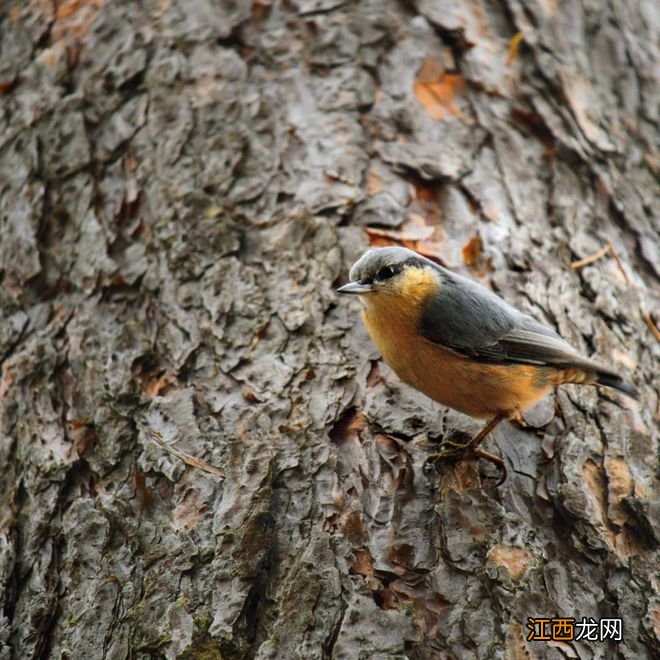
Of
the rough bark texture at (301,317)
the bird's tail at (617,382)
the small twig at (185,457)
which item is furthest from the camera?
the bird's tail at (617,382)

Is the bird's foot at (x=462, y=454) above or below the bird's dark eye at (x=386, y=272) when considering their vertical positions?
below

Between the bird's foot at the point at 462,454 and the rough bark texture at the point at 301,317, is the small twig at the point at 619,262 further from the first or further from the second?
the bird's foot at the point at 462,454

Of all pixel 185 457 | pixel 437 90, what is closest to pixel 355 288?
pixel 185 457

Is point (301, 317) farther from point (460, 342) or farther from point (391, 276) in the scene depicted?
point (460, 342)

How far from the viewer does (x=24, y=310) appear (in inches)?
125

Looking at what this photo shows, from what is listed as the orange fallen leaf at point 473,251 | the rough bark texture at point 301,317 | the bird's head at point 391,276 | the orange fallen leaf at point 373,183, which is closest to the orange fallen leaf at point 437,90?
the rough bark texture at point 301,317

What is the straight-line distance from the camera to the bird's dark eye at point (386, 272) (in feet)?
9.37

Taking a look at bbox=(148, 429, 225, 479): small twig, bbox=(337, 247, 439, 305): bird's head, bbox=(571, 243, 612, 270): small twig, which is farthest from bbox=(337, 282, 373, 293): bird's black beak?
bbox=(571, 243, 612, 270): small twig

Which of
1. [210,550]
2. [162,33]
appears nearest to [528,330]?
[210,550]

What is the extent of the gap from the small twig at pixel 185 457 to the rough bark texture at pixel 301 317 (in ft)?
0.05

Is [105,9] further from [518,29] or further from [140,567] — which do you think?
[140,567]

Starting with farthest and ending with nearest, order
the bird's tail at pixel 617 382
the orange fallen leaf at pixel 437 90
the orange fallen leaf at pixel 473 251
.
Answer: the orange fallen leaf at pixel 437 90 < the orange fallen leaf at pixel 473 251 < the bird's tail at pixel 617 382

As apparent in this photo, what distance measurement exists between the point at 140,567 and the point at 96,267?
1.29m

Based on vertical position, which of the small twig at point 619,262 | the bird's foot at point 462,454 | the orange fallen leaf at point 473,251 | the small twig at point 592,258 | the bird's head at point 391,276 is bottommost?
the small twig at point 619,262
